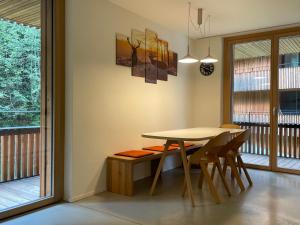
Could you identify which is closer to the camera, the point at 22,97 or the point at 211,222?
the point at 211,222

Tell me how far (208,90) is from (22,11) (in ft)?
11.9

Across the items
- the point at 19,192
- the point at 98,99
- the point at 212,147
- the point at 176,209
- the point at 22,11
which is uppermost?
the point at 22,11

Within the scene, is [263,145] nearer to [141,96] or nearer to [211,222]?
[141,96]

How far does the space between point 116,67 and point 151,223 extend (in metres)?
2.09

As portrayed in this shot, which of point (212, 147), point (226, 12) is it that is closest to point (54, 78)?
point (212, 147)

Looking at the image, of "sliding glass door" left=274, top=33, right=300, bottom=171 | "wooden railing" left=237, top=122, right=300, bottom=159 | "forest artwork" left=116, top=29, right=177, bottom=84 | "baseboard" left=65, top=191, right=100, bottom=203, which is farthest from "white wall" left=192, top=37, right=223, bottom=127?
"baseboard" left=65, top=191, right=100, bottom=203

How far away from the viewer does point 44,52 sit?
122 inches

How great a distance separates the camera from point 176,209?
297 centimetres

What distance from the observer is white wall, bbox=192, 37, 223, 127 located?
5.31 meters

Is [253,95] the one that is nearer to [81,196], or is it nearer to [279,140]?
[279,140]

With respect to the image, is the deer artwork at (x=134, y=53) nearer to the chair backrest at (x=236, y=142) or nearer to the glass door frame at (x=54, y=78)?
the glass door frame at (x=54, y=78)

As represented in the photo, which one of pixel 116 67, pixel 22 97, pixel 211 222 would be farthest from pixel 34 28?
pixel 211 222

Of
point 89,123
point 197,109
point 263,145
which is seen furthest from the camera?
point 197,109

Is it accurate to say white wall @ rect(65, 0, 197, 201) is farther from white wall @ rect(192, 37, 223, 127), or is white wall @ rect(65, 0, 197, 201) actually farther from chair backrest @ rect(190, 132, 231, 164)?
white wall @ rect(192, 37, 223, 127)
